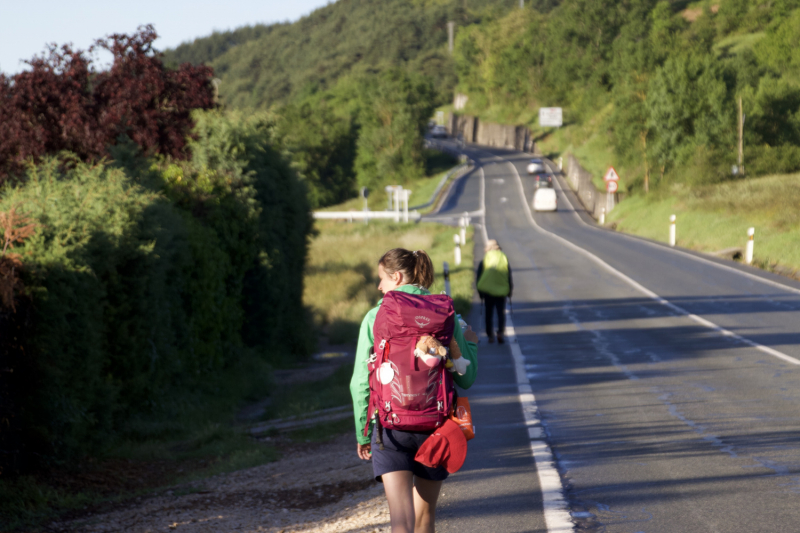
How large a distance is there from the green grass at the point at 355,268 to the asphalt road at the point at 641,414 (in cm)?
316

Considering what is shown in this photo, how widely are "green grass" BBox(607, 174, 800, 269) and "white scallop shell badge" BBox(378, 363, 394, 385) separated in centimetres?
2133

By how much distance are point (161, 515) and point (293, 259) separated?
12.4m

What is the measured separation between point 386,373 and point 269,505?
10.9 ft

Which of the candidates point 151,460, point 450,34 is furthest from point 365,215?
point 450,34

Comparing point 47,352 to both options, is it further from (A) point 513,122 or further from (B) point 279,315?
(A) point 513,122

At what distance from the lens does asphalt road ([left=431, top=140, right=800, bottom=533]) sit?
5.27m

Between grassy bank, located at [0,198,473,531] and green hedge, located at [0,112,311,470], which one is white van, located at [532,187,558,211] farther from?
green hedge, located at [0,112,311,470]

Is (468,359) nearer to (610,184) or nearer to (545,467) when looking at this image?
(545,467)

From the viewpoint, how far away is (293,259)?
60.6 ft

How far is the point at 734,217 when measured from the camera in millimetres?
31266

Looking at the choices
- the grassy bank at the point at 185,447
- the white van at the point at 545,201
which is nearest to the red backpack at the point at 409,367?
the grassy bank at the point at 185,447

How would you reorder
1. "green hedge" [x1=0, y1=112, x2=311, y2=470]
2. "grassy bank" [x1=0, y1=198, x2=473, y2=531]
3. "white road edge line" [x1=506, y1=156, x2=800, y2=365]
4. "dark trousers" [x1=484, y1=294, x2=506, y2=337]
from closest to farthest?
"grassy bank" [x1=0, y1=198, x2=473, y2=531]
"green hedge" [x1=0, y1=112, x2=311, y2=470]
"white road edge line" [x1=506, y1=156, x2=800, y2=365]
"dark trousers" [x1=484, y1=294, x2=506, y2=337]

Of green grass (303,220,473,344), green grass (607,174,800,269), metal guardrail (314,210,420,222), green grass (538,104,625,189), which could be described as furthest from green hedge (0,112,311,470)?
green grass (538,104,625,189)

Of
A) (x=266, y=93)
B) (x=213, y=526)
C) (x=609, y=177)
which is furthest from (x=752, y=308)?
(x=266, y=93)
